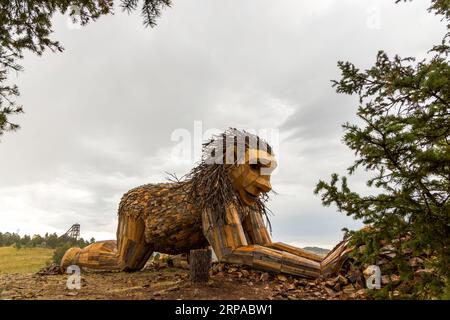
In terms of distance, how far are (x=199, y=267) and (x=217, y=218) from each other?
93cm

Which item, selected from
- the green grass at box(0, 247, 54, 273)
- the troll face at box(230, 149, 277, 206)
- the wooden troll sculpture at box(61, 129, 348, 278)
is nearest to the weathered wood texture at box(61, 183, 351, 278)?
the wooden troll sculpture at box(61, 129, 348, 278)

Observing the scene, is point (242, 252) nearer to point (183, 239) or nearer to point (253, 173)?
point (253, 173)

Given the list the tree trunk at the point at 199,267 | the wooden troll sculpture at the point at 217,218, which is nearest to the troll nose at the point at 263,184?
the wooden troll sculpture at the point at 217,218

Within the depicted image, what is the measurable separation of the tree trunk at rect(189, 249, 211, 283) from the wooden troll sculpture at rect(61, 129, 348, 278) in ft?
1.65

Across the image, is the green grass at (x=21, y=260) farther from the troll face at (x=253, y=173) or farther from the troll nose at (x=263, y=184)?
the troll nose at (x=263, y=184)

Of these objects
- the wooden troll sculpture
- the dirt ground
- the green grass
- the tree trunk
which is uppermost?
the wooden troll sculpture

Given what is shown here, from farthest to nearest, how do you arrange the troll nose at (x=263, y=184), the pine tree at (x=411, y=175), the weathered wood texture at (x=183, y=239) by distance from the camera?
the troll nose at (x=263, y=184)
the weathered wood texture at (x=183, y=239)
the pine tree at (x=411, y=175)

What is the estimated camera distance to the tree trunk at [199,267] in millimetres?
4449

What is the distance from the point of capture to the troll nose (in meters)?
5.24

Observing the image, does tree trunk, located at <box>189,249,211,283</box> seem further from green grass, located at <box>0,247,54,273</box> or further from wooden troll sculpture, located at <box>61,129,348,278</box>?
green grass, located at <box>0,247,54,273</box>

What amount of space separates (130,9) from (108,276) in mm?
5233
